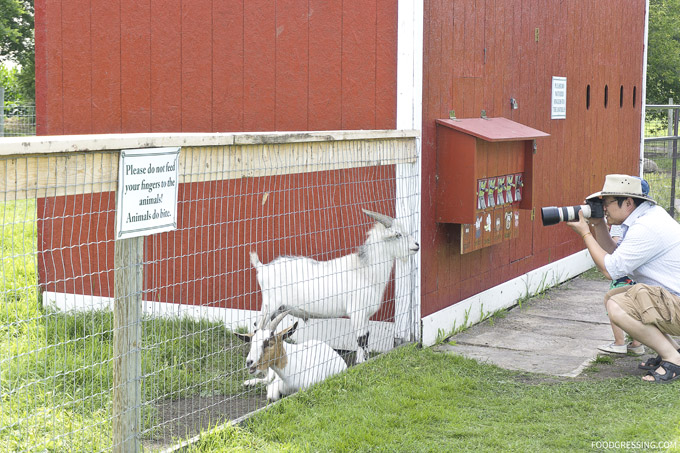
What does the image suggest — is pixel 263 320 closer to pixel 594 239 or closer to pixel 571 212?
pixel 571 212

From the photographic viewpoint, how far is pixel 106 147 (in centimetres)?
375

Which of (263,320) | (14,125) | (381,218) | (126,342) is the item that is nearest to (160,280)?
(263,320)

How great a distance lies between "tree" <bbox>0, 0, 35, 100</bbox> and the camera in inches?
1042

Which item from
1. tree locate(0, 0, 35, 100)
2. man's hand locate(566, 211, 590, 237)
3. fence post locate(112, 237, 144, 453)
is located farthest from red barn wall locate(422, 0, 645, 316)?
tree locate(0, 0, 35, 100)

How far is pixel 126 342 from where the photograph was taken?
4027 millimetres

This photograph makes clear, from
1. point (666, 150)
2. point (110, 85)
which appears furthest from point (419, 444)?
point (666, 150)

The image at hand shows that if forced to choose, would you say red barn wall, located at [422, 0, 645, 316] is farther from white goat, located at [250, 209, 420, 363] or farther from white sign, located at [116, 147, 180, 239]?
white sign, located at [116, 147, 180, 239]

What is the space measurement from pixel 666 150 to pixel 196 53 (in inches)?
383

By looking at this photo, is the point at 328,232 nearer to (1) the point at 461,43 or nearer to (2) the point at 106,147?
(1) the point at 461,43

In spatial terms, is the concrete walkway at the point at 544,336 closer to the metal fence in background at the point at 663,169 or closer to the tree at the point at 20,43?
the metal fence in background at the point at 663,169

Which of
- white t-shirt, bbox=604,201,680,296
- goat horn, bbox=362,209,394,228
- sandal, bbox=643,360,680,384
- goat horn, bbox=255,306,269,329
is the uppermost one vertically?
goat horn, bbox=362,209,394,228

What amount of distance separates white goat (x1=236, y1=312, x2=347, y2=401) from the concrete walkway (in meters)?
1.44

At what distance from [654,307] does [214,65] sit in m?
3.78

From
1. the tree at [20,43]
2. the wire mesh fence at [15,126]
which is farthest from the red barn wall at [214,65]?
the tree at [20,43]
